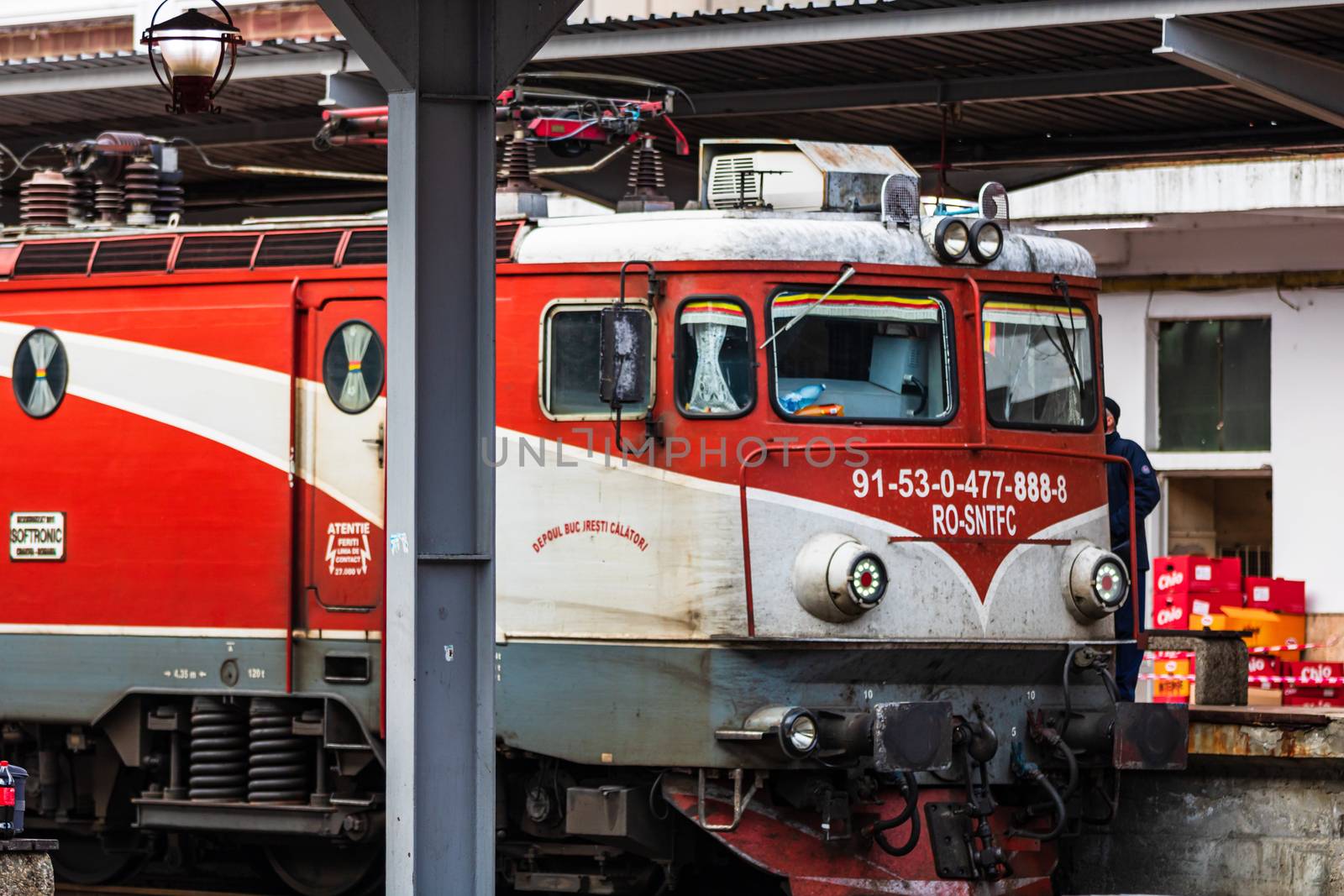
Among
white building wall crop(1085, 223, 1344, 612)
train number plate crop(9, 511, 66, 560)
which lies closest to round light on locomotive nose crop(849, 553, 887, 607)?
train number plate crop(9, 511, 66, 560)

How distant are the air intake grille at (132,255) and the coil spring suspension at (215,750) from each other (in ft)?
8.04

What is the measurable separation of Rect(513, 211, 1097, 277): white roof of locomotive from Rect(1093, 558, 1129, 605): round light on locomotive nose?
1.59 metres

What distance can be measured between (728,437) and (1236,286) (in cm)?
1064

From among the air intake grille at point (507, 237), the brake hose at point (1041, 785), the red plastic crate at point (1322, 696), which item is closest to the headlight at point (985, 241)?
the air intake grille at point (507, 237)

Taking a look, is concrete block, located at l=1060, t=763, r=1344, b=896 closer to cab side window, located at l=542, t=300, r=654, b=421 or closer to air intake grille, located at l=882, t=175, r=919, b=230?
air intake grille, located at l=882, t=175, r=919, b=230

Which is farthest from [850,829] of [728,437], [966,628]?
[728,437]

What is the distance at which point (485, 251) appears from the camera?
27.0ft

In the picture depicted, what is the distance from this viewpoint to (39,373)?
40.7 feet

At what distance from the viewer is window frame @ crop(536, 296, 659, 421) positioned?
34.8 ft

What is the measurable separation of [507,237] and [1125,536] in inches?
149

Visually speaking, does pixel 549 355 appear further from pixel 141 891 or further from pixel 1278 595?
pixel 1278 595

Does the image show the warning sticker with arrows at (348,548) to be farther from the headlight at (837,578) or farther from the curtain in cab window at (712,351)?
the headlight at (837,578)

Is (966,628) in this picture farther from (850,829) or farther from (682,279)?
(682,279)

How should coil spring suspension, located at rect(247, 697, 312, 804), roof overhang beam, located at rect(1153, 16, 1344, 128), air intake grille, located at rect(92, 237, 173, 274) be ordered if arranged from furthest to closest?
roof overhang beam, located at rect(1153, 16, 1344, 128), air intake grille, located at rect(92, 237, 173, 274), coil spring suspension, located at rect(247, 697, 312, 804)
